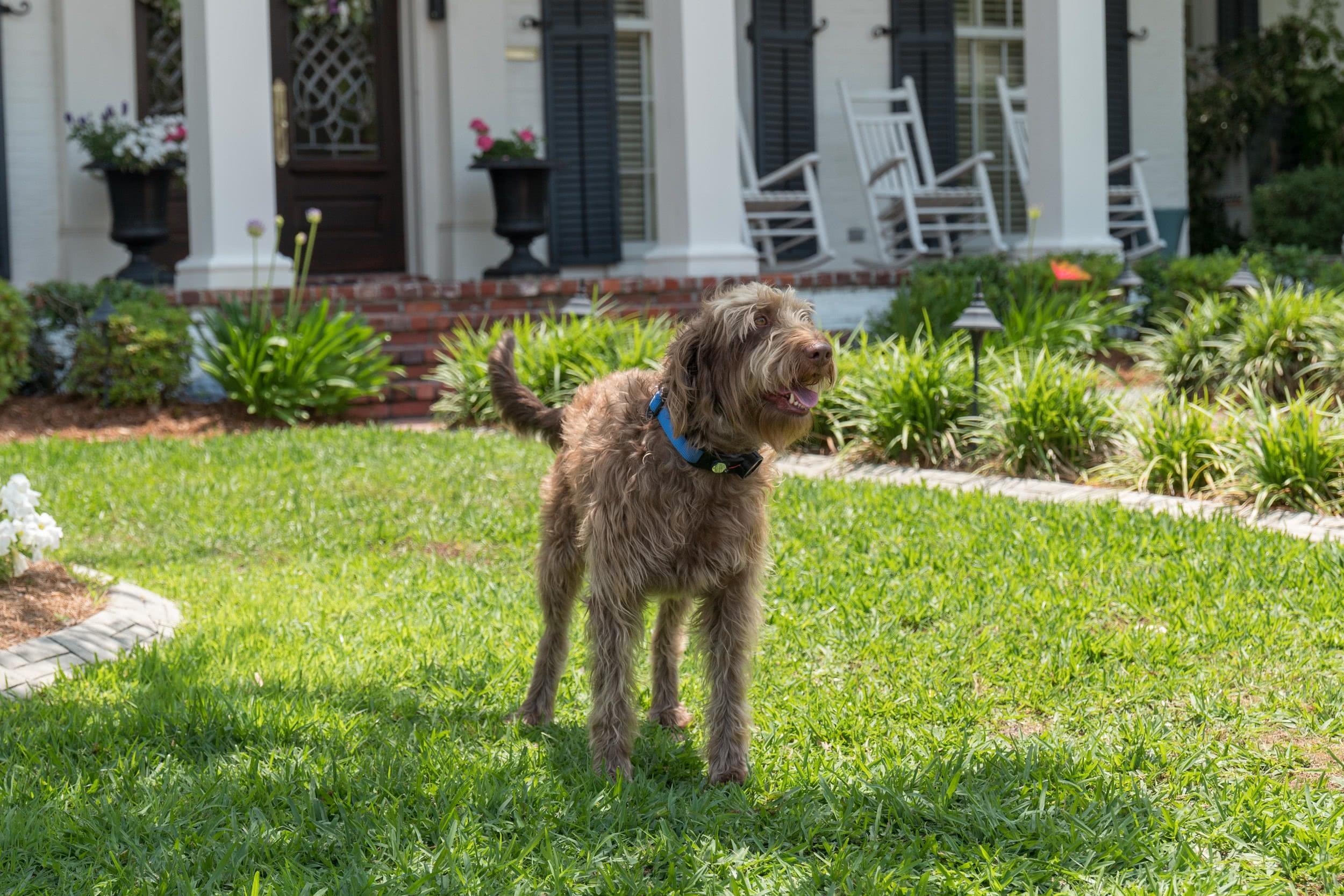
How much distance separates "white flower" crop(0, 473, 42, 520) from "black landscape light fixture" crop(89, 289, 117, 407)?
155 inches

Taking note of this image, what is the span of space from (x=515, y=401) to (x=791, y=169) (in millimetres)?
7860

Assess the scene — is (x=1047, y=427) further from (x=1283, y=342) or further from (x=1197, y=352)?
(x=1197, y=352)

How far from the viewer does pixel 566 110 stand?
1131 centimetres

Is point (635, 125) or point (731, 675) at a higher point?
point (635, 125)

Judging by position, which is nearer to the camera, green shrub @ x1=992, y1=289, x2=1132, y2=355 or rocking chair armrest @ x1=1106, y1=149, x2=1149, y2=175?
green shrub @ x1=992, y1=289, x2=1132, y2=355

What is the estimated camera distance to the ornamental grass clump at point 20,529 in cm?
436

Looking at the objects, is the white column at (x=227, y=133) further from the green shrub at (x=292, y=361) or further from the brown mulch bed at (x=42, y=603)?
the brown mulch bed at (x=42, y=603)

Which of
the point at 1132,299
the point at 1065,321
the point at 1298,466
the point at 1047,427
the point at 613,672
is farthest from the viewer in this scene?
the point at 1132,299

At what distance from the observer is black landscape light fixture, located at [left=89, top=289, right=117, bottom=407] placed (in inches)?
319

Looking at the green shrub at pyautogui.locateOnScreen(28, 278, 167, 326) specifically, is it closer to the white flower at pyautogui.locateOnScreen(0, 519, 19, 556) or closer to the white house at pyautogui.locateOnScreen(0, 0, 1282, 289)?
the white house at pyautogui.locateOnScreen(0, 0, 1282, 289)

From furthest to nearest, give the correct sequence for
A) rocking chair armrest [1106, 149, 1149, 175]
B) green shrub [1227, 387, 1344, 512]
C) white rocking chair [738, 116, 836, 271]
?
rocking chair armrest [1106, 149, 1149, 175]
white rocking chair [738, 116, 836, 271]
green shrub [1227, 387, 1344, 512]

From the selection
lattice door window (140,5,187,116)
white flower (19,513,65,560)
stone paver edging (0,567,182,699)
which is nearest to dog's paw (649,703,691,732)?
stone paver edging (0,567,182,699)

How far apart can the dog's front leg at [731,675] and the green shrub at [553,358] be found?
4.63m

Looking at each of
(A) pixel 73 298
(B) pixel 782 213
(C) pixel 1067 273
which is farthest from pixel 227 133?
(C) pixel 1067 273
